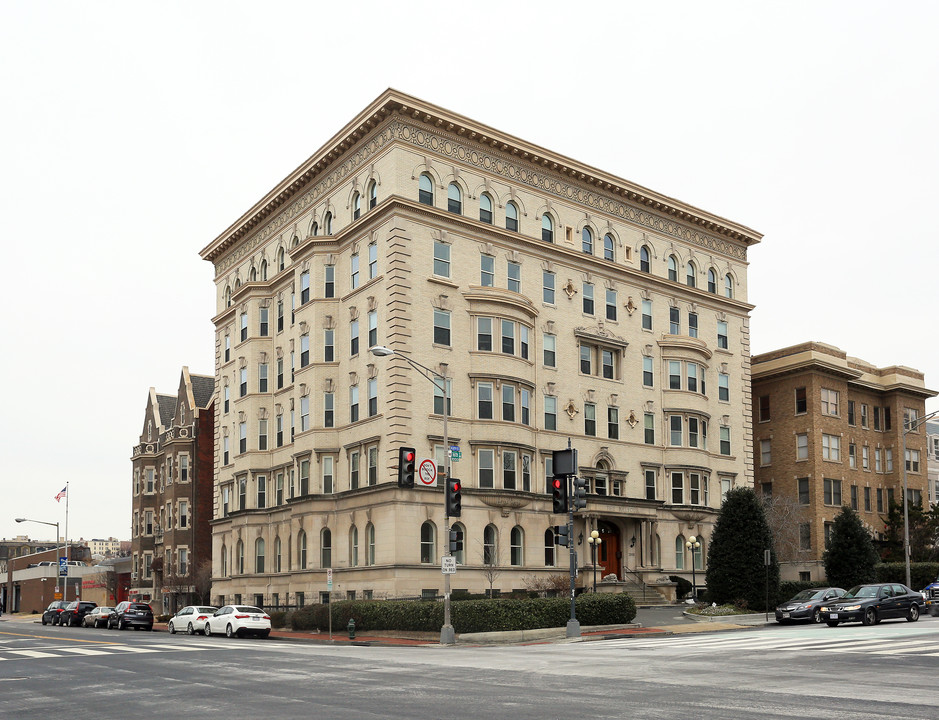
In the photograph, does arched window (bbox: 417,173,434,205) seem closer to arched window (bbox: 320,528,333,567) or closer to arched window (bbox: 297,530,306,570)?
arched window (bbox: 320,528,333,567)

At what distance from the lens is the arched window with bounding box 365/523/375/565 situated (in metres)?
47.0

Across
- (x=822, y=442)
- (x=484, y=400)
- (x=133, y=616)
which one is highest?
(x=484, y=400)

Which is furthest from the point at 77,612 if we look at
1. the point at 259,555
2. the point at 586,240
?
the point at 586,240

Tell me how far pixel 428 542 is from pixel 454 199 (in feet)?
54.3

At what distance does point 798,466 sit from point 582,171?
85.0 feet

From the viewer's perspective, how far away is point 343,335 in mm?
51375

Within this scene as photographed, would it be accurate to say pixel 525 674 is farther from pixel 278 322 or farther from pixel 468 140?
pixel 278 322

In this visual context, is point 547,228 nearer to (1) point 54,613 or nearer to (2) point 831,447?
(2) point 831,447

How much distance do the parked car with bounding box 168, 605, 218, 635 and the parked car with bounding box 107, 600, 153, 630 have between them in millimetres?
7859

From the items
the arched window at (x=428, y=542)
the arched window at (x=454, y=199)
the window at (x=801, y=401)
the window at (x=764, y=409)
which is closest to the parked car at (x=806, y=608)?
the arched window at (x=428, y=542)

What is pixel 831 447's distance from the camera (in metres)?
68.1

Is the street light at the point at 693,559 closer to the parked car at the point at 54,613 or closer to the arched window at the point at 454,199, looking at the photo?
the arched window at the point at 454,199

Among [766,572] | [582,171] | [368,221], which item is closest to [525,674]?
[766,572]

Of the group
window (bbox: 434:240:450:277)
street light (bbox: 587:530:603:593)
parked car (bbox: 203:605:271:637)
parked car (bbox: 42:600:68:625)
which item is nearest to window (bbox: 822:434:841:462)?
street light (bbox: 587:530:603:593)
